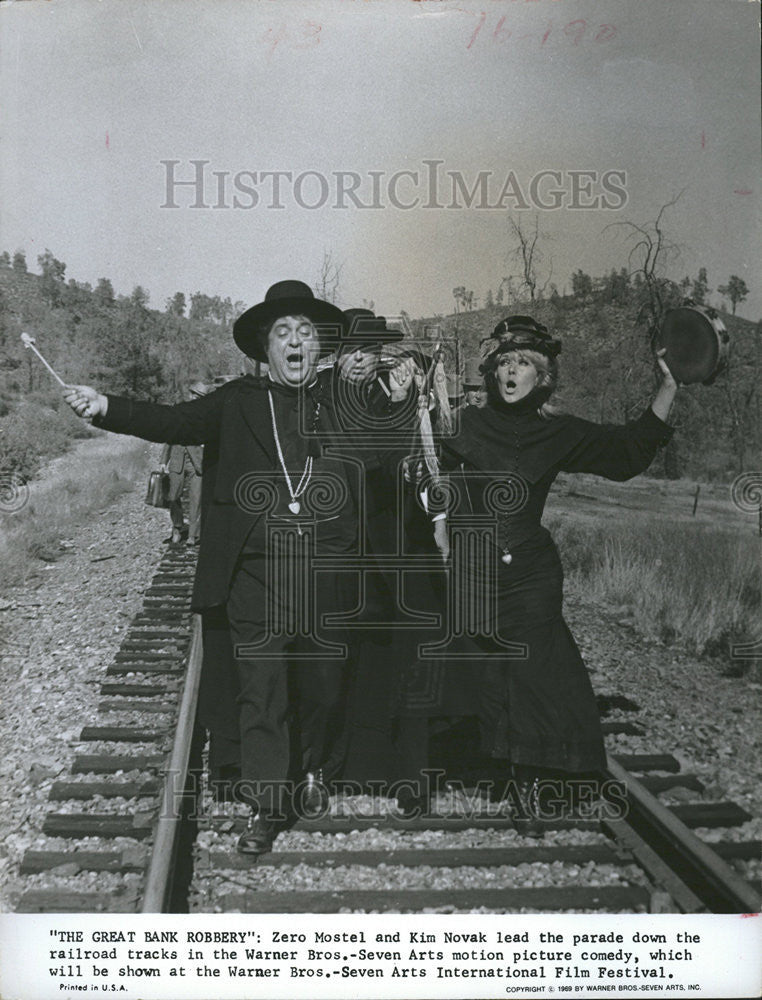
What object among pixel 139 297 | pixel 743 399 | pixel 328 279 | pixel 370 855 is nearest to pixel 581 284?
pixel 743 399

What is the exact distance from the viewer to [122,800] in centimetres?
394

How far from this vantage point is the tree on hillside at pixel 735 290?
4223mm

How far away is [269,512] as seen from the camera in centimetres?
396

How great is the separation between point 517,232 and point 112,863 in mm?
3196

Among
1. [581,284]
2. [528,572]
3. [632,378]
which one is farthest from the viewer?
[632,378]

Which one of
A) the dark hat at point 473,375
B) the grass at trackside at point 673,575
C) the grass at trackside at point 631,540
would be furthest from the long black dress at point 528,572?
the grass at trackside at point 673,575

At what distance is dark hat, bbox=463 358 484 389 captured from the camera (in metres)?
4.29

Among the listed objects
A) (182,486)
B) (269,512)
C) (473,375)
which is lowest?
(269,512)

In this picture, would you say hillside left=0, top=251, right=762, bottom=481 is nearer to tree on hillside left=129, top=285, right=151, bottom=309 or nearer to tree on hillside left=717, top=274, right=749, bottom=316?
tree on hillside left=129, top=285, right=151, bottom=309

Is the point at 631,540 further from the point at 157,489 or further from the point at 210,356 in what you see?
the point at 157,489

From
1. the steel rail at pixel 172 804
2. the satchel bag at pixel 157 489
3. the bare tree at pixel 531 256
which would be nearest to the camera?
the steel rail at pixel 172 804
